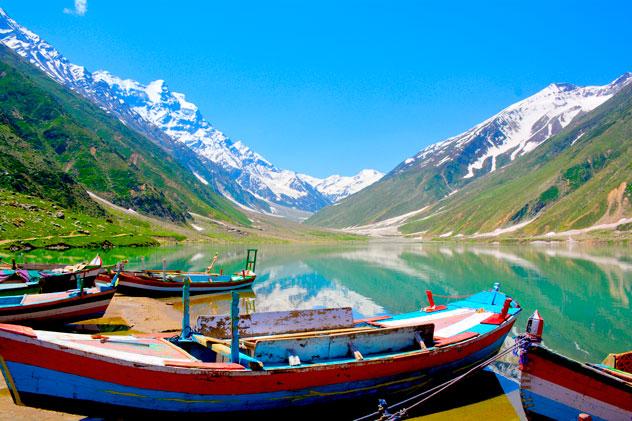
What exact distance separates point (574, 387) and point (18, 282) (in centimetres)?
3446

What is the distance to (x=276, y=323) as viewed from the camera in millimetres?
15258

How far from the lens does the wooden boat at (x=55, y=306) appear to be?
65.3 feet

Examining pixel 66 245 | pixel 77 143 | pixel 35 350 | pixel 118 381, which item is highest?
pixel 77 143

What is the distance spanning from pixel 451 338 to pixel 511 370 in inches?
212

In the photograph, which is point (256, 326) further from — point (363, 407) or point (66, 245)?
point (66, 245)

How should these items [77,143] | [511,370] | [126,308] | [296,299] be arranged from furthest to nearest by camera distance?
[77,143] < [296,299] < [126,308] < [511,370]

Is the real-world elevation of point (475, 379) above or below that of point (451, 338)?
below

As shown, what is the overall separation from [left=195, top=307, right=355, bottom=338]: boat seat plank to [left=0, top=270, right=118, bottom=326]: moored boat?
35.4ft

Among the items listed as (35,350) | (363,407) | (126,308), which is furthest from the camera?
(126,308)

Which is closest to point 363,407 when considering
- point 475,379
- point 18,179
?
point 475,379

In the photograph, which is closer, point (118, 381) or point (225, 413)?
point (118, 381)

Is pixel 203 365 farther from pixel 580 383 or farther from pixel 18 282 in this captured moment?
pixel 18 282

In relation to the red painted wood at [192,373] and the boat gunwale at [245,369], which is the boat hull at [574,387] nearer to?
the boat gunwale at [245,369]

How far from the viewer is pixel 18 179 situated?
111 metres
